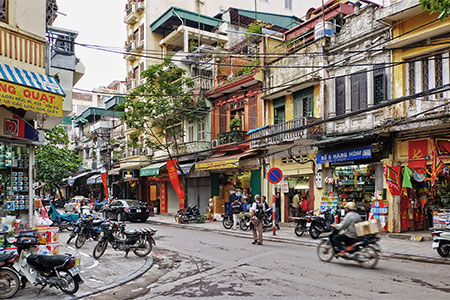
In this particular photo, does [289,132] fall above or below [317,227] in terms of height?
above

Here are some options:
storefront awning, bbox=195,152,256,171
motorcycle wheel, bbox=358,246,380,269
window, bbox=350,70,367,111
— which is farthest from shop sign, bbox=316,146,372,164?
motorcycle wheel, bbox=358,246,380,269

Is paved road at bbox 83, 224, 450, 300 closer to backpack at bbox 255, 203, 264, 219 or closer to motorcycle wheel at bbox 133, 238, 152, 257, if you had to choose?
motorcycle wheel at bbox 133, 238, 152, 257

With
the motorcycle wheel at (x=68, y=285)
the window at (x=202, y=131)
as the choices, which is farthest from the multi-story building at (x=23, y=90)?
the window at (x=202, y=131)

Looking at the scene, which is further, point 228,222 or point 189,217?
point 189,217

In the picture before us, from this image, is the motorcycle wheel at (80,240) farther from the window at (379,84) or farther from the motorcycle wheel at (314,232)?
the window at (379,84)

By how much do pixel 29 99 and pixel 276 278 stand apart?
6601 millimetres

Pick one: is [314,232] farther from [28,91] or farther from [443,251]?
[28,91]

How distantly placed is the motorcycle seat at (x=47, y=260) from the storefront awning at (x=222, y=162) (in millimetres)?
15172

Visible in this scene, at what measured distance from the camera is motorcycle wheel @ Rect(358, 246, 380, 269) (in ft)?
32.2

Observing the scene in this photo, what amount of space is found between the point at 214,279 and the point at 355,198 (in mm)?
11080

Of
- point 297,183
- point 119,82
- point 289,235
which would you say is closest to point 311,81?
point 297,183

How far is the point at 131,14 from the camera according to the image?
125ft

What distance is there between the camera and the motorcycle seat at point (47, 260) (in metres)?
7.64

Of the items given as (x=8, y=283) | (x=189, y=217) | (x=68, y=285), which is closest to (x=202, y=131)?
(x=189, y=217)
